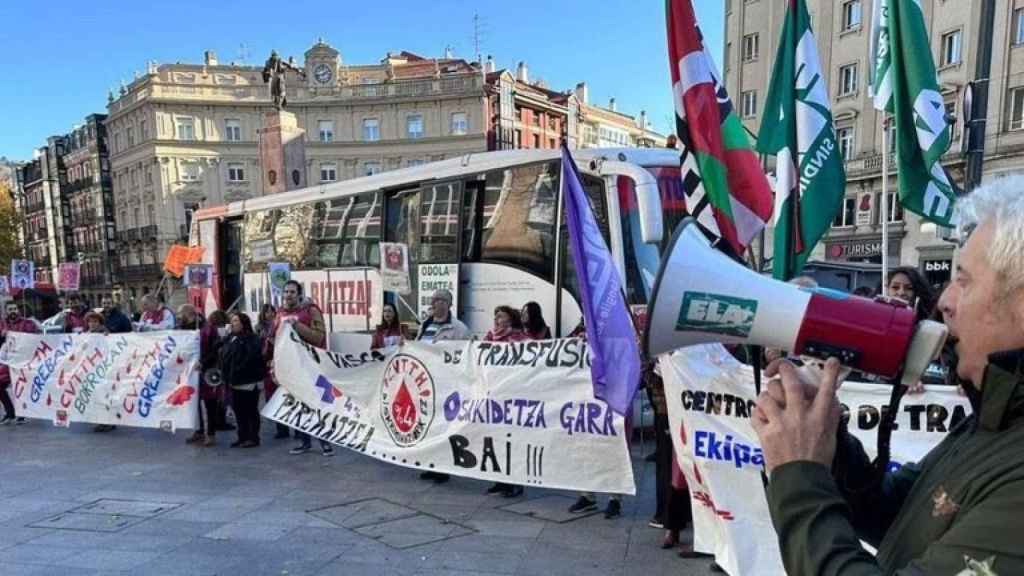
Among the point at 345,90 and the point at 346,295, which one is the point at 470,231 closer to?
the point at 346,295

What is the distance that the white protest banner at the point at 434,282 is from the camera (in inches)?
336

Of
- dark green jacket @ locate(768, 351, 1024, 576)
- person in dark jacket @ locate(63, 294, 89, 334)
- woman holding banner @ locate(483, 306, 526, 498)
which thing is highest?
dark green jacket @ locate(768, 351, 1024, 576)

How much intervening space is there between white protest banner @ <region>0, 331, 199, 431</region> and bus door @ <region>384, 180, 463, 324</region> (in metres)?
3.01

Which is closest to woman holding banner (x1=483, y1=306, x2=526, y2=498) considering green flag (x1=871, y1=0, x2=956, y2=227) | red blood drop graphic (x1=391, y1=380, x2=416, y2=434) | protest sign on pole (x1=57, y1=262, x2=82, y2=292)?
red blood drop graphic (x1=391, y1=380, x2=416, y2=434)

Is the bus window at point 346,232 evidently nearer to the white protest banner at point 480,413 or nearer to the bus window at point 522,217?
the bus window at point 522,217

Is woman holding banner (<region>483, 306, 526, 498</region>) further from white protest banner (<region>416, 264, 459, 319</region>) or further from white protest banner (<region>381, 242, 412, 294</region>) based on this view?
white protest banner (<region>381, 242, 412, 294</region>)

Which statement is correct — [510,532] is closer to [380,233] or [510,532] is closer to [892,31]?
[892,31]

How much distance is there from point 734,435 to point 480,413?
2.14 m

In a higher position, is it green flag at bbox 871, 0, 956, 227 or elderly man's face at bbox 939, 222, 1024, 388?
green flag at bbox 871, 0, 956, 227

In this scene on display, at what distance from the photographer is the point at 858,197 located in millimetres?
30250

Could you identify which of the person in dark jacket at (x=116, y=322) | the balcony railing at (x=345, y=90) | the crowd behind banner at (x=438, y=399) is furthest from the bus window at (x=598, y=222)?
the balcony railing at (x=345, y=90)

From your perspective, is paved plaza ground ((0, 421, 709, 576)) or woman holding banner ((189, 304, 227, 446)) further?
woman holding banner ((189, 304, 227, 446))

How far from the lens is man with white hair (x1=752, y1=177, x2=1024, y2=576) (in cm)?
90

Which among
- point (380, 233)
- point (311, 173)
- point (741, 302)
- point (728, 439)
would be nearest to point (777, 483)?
point (741, 302)
